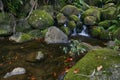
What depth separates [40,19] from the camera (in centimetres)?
1129

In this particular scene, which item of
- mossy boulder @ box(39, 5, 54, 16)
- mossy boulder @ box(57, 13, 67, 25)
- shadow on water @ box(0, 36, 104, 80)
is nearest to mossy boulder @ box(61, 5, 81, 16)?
mossy boulder @ box(39, 5, 54, 16)

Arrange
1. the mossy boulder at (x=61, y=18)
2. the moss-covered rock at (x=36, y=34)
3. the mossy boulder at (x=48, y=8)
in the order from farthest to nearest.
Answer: the mossy boulder at (x=48, y=8) → the mossy boulder at (x=61, y=18) → the moss-covered rock at (x=36, y=34)

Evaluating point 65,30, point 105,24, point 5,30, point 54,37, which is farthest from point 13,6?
point 105,24

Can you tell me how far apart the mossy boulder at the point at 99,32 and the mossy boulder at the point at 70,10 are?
191cm

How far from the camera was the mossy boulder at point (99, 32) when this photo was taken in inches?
428

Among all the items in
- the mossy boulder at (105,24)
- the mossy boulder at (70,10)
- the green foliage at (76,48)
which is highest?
the mossy boulder at (70,10)

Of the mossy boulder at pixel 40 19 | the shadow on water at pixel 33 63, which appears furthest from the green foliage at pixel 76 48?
the mossy boulder at pixel 40 19

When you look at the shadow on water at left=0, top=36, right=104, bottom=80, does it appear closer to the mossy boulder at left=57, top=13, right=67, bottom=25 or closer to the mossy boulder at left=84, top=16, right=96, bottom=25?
the mossy boulder at left=84, top=16, right=96, bottom=25

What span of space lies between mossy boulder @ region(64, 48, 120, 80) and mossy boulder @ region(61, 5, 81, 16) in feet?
27.3

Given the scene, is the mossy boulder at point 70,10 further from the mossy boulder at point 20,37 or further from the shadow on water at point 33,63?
the mossy boulder at point 20,37

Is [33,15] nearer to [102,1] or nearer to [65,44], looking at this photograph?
[65,44]

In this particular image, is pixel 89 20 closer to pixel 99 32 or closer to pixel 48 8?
pixel 99 32

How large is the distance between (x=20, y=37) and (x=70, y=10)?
4024mm

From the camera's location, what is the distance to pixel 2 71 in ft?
22.5
